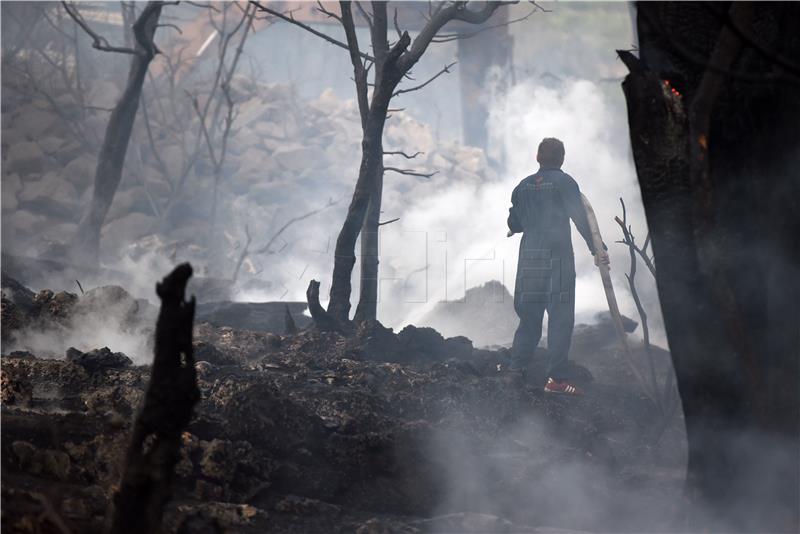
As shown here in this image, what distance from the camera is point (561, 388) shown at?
6906 millimetres

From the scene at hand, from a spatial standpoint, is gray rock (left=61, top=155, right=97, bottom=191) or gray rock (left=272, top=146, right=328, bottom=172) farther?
gray rock (left=272, top=146, right=328, bottom=172)

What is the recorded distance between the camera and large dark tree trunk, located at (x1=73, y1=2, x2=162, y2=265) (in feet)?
33.0

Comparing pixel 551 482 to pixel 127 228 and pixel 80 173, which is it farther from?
pixel 80 173

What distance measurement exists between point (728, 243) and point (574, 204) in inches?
147

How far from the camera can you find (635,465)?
18.4 ft

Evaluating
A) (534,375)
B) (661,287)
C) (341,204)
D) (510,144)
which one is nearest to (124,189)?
(341,204)

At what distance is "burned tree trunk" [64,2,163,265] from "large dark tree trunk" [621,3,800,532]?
7.56 metres

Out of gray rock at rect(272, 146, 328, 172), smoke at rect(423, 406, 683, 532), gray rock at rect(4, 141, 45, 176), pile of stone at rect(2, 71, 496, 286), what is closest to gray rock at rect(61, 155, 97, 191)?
pile of stone at rect(2, 71, 496, 286)

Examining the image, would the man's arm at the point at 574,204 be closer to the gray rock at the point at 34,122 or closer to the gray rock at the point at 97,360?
A: the gray rock at the point at 97,360

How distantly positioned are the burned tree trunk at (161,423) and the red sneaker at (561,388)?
14.4ft

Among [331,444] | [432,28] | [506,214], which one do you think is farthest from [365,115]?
[506,214]

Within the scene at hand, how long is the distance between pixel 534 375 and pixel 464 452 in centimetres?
243

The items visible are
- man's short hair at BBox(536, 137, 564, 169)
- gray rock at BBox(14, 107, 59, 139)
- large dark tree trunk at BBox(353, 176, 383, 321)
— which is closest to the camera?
man's short hair at BBox(536, 137, 564, 169)

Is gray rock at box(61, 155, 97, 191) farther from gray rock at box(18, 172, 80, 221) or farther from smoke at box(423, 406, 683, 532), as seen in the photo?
smoke at box(423, 406, 683, 532)
